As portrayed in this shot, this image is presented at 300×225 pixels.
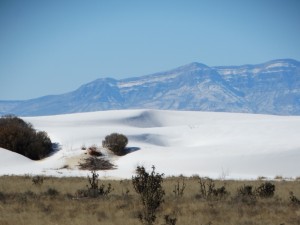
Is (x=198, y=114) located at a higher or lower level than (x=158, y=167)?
higher

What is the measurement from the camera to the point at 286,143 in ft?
113

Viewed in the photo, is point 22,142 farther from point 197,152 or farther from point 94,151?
point 197,152

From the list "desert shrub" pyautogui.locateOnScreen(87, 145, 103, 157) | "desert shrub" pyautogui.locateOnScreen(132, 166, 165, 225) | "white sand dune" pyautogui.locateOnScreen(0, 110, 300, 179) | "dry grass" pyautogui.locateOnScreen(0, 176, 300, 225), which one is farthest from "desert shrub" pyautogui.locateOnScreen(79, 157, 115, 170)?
"desert shrub" pyautogui.locateOnScreen(132, 166, 165, 225)

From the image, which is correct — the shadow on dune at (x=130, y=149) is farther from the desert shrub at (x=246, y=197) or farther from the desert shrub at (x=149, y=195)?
the desert shrub at (x=149, y=195)

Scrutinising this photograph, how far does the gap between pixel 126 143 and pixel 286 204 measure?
24337 millimetres

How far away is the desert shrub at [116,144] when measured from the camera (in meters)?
37.6

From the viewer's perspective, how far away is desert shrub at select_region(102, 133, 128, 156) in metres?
37.6

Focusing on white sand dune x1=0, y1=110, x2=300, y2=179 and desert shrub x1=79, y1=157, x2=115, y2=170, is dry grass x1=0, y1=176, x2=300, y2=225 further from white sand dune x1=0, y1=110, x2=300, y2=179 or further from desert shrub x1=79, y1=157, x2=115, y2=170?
desert shrub x1=79, y1=157, x2=115, y2=170

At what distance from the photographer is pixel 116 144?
37656mm

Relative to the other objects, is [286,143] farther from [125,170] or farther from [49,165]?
[49,165]

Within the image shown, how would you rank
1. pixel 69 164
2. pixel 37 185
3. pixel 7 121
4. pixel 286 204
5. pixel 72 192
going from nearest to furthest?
1. pixel 286 204
2. pixel 72 192
3. pixel 37 185
4. pixel 69 164
5. pixel 7 121

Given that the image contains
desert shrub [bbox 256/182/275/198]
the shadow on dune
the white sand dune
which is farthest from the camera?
the shadow on dune

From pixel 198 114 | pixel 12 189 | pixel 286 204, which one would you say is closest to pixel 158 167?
pixel 12 189

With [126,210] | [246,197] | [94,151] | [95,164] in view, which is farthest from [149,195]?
[94,151]
